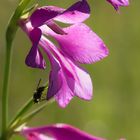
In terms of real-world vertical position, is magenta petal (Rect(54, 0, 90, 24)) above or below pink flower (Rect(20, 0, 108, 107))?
above

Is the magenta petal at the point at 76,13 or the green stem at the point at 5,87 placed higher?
the magenta petal at the point at 76,13

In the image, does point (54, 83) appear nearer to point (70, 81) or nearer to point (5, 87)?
point (70, 81)

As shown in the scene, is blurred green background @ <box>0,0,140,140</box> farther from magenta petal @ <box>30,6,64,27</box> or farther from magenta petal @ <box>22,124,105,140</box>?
magenta petal @ <box>30,6,64,27</box>

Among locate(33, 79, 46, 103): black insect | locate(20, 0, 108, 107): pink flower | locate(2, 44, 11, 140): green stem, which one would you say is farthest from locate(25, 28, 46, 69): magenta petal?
locate(33, 79, 46, 103): black insect

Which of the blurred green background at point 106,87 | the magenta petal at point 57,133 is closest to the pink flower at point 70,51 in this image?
the magenta petal at point 57,133

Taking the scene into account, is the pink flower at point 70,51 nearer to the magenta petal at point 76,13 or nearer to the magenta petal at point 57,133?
the magenta petal at point 76,13

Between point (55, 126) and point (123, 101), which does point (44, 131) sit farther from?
point (123, 101)

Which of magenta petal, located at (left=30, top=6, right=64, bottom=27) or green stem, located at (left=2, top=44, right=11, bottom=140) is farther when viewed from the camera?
green stem, located at (left=2, top=44, right=11, bottom=140)
